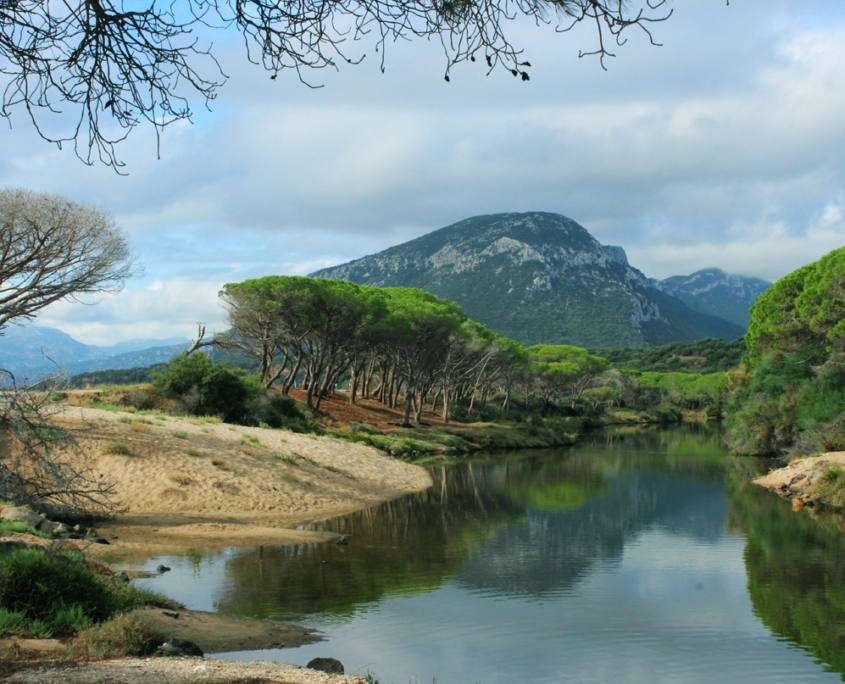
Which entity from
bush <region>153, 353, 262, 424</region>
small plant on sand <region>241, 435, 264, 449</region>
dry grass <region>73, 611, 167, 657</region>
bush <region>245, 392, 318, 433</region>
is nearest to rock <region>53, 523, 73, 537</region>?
dry grass <region>73, 611, 167, 657</region>

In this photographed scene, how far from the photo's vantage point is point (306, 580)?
1294 cm

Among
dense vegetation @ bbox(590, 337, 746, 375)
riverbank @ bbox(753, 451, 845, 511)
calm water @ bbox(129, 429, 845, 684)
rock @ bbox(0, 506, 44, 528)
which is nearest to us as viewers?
calm water @ bbox(129, 429, 845, 684)

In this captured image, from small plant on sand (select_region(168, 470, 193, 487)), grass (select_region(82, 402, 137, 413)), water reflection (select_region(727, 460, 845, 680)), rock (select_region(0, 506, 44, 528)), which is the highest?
grass (select_region(82, 402, 137, 413))

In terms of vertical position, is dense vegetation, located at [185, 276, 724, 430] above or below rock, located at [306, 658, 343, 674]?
above

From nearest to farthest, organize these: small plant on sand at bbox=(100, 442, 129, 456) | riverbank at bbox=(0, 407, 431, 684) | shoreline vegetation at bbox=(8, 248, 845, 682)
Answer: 1. riverbank at bbox=(0, 407, 431, 684)
2. shoreline vegetation at bbox=(8, 248, 845, 682)
3. small plant on sand at bbox=(100, 442, 129, 456)

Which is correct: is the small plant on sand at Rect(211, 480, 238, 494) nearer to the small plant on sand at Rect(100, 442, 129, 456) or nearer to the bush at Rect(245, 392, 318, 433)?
the small plant on sand at Rect(100, 442, 129, 456)

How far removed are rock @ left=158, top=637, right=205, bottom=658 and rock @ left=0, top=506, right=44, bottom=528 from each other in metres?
6.61

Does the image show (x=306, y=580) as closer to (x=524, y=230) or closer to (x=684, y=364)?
(x=684, y=364)

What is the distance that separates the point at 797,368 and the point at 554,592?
27475mm

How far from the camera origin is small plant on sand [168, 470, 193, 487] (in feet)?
64.2

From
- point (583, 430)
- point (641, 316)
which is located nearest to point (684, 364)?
point (641, 316)

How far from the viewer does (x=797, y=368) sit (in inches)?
1367

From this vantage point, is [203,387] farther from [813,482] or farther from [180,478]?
[813,482]

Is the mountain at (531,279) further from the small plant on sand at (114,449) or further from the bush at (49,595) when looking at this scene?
the bush at (49,595)
